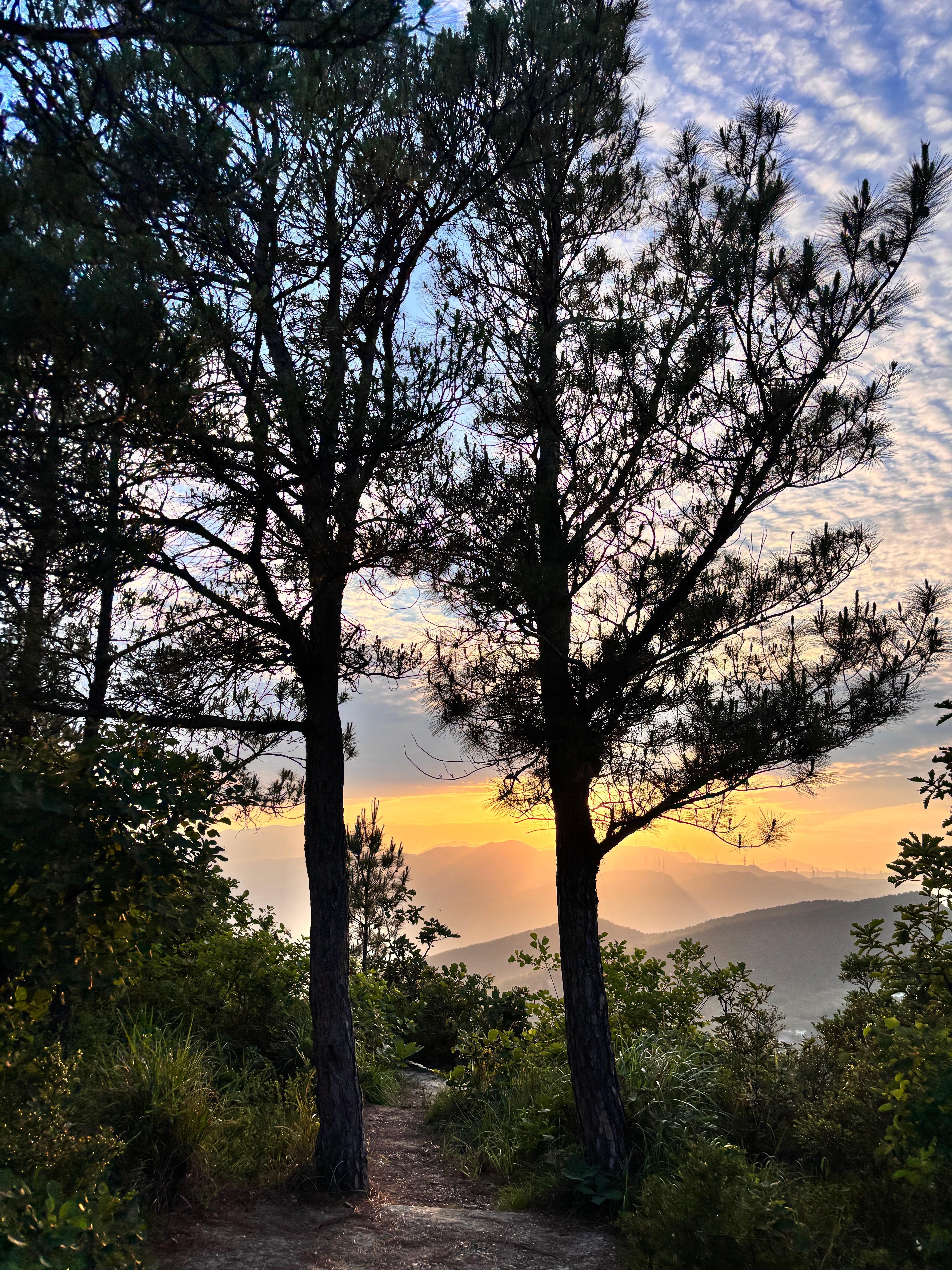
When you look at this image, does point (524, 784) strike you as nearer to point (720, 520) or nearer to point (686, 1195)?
point (720, 520)

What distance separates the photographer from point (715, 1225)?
10.0ft

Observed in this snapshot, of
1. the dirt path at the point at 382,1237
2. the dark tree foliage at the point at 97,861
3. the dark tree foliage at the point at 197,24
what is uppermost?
the dark tree foliage at the point at 197,24

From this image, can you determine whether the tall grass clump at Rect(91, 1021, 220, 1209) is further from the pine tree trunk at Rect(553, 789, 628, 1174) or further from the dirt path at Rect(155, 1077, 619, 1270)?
the pine tree trunk at Rect(553, 789, 628, 1174)

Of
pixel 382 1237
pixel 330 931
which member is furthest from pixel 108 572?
pixel 382 1237

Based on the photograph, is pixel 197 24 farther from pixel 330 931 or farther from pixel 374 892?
pixel 374 892

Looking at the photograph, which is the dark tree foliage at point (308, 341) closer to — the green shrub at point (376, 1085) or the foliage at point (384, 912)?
the green shrub at point (376, 1085)

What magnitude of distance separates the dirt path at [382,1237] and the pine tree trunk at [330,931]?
28 centimetres

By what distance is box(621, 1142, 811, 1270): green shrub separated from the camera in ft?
9.71

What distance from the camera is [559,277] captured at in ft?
21.7

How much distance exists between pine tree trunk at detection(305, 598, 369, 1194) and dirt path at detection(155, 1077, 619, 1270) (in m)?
0.28

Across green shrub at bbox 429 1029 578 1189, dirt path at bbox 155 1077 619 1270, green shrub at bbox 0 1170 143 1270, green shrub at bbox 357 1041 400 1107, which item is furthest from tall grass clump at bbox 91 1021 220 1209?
green shrub at bbox 357 1041 400 1107

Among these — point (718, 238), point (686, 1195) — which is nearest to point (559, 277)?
point (718, 238)

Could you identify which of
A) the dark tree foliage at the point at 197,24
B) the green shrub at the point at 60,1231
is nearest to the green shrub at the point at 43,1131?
the green shrub at the point at 60,1231

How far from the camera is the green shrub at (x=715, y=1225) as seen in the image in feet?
9.71
